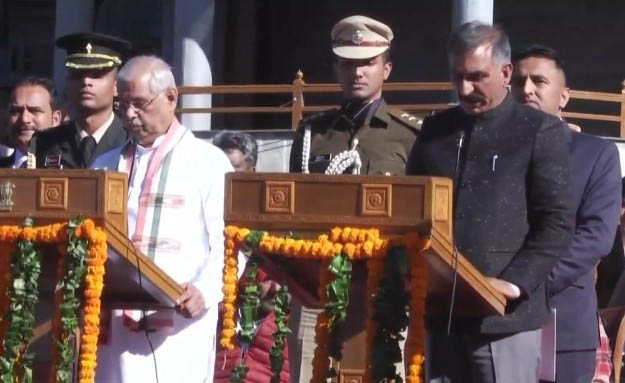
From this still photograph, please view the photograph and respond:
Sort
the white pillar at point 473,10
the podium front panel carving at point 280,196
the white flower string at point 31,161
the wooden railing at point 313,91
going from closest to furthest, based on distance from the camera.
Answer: the podium front panel carving at point 280,196 < the white flower string at point 31,161 < the wooden railing at point 313,91 < the white pillar at point 473,10

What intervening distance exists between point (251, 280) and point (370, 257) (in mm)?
659

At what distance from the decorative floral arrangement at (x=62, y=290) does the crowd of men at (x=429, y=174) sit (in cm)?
46

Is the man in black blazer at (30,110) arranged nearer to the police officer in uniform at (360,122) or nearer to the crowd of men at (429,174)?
the crowd of men at (429,174)

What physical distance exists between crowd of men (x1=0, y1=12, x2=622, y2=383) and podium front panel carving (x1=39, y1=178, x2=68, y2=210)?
690 mm

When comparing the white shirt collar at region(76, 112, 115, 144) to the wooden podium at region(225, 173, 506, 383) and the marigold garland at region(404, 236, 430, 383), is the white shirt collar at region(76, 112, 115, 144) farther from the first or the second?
the marigold garland at region(404, 236, 430, 383)

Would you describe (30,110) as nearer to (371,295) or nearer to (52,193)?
(52,193)

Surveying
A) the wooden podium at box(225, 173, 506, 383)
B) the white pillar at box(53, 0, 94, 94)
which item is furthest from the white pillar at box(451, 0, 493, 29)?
the wooden podium at box(225, 173, 506, 383)

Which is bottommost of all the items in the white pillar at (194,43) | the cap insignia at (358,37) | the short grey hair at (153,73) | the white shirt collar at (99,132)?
the white shirt collar at (99,132)

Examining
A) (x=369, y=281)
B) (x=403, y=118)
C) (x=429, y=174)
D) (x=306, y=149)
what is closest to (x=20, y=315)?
(x=369, y=281)

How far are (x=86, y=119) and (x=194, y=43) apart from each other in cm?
1497

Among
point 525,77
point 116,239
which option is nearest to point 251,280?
point 116,239

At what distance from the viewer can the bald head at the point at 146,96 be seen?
682 centimetres

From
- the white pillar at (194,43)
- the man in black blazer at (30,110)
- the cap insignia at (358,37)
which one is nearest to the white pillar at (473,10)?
the white pillar at (194,43)

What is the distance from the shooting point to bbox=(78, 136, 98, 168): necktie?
7676 mm
